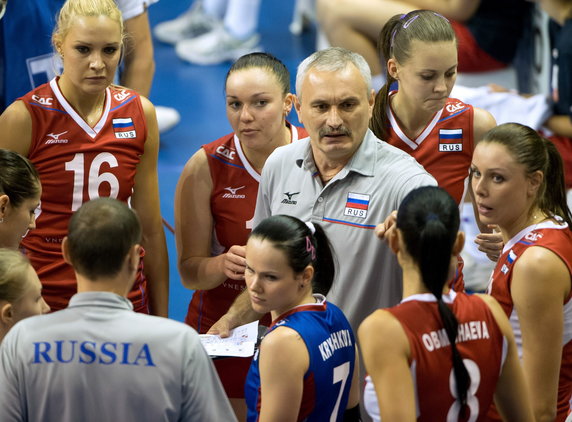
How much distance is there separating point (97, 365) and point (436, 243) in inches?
37.4

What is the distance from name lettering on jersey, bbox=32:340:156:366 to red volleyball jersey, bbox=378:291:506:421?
692mm

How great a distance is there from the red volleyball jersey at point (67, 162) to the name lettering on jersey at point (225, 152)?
32cm

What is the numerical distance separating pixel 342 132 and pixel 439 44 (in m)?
0.68

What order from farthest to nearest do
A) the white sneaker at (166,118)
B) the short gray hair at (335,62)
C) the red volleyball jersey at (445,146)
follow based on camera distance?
the white sneaker at (166,118)
the red volleyball jersey at (445,146)
the short gray hair at (335,62)

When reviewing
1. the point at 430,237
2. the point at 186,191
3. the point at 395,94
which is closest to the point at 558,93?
the point at 395,94

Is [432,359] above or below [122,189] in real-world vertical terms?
below

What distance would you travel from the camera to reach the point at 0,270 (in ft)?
9.08

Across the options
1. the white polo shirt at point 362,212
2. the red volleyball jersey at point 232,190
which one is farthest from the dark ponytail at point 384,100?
the white polo shirt at point 362,212

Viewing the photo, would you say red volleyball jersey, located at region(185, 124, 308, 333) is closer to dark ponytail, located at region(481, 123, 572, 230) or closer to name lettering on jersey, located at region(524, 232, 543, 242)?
dark ponytail, located at region(481, 123, 572, 230)

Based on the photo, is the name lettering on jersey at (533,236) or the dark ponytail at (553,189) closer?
the name lettering on jersey at (533,236)

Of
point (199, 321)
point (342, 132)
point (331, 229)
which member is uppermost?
point (342, 132)

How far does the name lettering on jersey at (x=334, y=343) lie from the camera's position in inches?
107

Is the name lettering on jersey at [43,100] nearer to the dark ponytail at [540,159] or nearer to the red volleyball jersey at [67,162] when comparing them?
the red volleyball jersey at [67,162]

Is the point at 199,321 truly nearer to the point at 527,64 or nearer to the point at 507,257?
the point at 507,257
